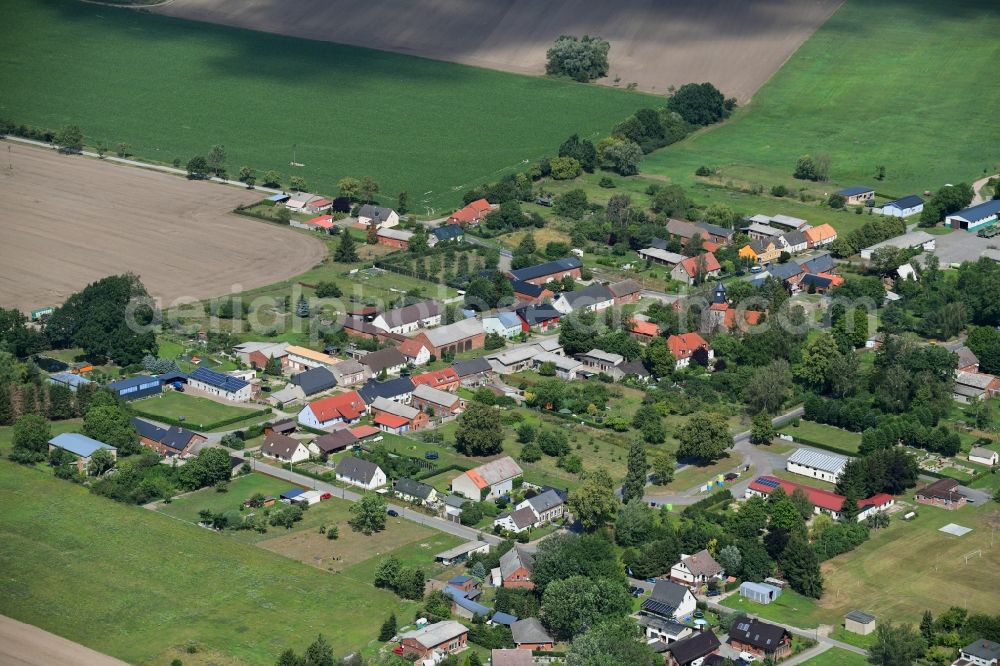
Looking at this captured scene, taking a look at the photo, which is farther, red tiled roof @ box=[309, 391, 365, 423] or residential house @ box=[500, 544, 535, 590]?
red tiled roof @ box=[309, 391, 365, 423]

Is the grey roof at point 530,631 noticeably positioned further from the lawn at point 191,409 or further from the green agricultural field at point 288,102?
the green agricultural field at point 288,102

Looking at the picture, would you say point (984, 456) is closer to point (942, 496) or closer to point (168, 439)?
point (942, 496)

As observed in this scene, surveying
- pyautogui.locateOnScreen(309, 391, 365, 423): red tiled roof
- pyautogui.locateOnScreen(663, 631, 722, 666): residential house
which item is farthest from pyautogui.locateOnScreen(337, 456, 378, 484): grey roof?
pyautogui.locateOnScreen(663, 631, 722, 666): residential house

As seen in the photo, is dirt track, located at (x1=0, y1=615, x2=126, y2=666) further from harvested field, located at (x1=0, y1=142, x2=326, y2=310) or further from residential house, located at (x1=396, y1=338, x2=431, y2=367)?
harvested field, located at (x1=0, y1=142, x2=326, y2=310)

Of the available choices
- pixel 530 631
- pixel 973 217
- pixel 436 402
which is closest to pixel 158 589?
pixel 530 631

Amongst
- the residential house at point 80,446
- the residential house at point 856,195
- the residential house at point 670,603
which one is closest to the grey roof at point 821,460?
the residential house at point 670,603
